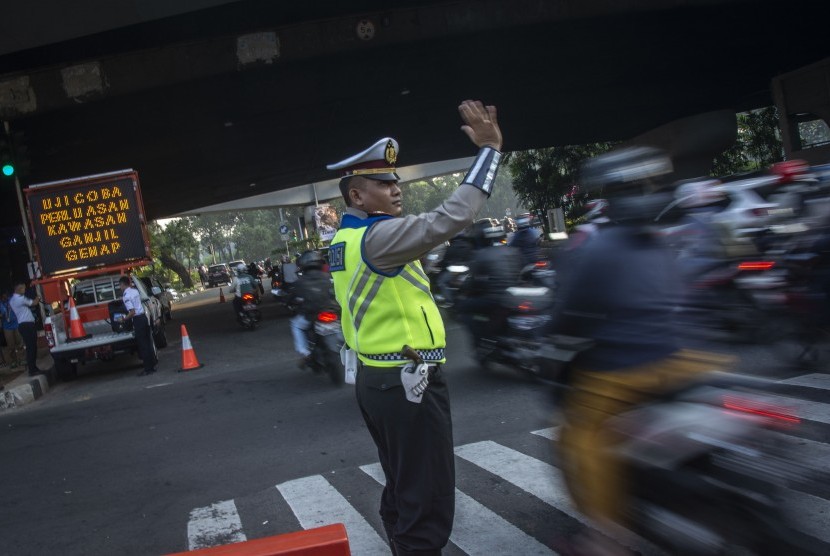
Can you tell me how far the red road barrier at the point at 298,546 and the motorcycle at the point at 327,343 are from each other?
6424 mm

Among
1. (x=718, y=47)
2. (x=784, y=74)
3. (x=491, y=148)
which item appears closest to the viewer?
(x=491, y=148)

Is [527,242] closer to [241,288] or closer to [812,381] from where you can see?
[812,381]

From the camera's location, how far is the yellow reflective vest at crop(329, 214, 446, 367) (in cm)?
288

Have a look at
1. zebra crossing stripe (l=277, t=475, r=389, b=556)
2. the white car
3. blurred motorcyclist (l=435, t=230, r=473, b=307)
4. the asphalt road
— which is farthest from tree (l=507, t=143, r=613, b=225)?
zebra crossing stripe (l=277, t=475, r=389, b=556)

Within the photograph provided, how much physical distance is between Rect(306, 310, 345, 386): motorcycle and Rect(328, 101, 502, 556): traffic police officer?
20.1ft

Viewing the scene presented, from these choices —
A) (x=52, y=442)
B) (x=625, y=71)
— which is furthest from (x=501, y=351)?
(x=625, y=71)

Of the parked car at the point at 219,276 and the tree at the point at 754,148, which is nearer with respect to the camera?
the tree at the point at 754,148

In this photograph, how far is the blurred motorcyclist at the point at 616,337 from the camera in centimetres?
288

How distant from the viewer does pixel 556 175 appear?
32.1m

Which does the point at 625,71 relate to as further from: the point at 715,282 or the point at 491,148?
the point at 491,148

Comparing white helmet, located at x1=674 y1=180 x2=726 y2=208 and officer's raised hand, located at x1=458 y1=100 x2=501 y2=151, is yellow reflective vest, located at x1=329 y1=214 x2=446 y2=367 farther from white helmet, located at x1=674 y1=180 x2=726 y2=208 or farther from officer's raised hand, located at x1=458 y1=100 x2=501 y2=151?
white helmet, located at x1=674 y1=180 x2=726 y2=208

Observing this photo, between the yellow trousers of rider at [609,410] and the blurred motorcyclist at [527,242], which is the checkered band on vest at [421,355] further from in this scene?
the blurred motorcyclist at [527,242]

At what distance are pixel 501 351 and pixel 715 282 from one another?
2.37m

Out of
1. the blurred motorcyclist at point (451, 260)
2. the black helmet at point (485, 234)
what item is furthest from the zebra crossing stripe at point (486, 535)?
the blurred motorcyclist at point (451, 260)
